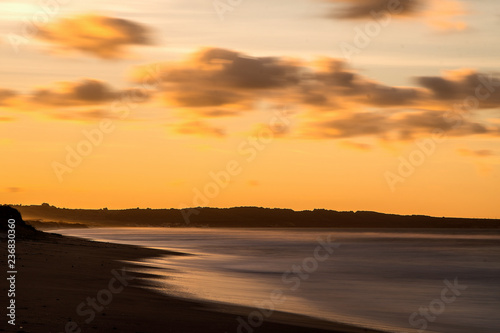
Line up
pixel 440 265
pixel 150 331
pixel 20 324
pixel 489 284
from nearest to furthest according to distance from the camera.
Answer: pixel 20 324 < pixel 150 331 < pixel 489 284 < pixel 440 265

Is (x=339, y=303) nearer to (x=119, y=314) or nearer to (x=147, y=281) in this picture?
(x=147, y=281)

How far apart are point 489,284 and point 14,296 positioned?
30.2 m

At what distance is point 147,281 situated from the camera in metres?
26.4

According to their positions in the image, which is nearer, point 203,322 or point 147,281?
point 203,322

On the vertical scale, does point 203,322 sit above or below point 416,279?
below

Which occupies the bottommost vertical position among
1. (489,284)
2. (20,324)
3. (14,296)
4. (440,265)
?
(20,324)

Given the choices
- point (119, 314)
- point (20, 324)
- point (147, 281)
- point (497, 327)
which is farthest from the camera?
point (147, 281)

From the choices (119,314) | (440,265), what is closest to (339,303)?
(119,314)

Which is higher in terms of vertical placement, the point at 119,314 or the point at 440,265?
the point at 440,265

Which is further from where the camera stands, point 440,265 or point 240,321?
point 440,265

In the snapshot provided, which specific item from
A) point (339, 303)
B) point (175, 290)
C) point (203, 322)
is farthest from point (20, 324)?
point (339, 303)

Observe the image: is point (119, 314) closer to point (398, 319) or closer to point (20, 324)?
point (20, 324)

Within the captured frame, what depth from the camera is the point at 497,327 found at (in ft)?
68.8

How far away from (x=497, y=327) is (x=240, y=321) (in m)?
9.73
